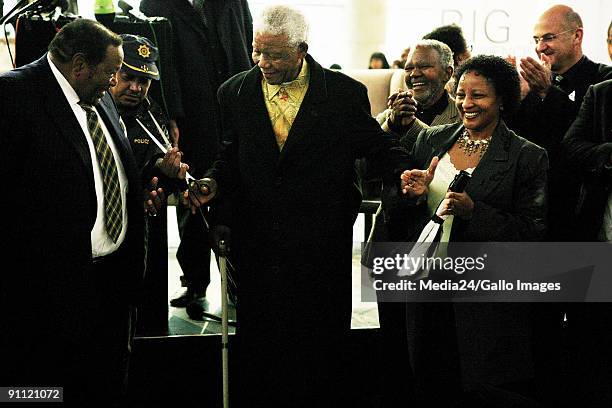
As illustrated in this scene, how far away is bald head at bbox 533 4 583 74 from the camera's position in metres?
3.54

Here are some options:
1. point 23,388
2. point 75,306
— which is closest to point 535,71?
point 75,306

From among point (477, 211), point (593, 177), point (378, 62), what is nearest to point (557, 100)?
point (593, 177)

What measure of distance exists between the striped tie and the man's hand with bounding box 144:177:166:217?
0.13 metres

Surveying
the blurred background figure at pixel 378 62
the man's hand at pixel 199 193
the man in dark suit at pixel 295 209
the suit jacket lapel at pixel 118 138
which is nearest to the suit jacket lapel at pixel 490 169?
the man in dark suit at pixel 295 209

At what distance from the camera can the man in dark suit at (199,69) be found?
13.1 feet

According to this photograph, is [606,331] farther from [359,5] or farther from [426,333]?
[359,5]

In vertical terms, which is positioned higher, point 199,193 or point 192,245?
point 199,193

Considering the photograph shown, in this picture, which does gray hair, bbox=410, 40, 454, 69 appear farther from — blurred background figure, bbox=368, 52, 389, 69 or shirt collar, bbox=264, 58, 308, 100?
blurred background figure, bbox=368, 52, 389, 69

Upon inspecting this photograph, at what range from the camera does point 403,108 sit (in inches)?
128

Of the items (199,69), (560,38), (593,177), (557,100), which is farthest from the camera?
(199,69)

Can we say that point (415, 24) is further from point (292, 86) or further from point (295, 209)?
point (295, 209)

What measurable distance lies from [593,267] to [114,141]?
80.6 inches

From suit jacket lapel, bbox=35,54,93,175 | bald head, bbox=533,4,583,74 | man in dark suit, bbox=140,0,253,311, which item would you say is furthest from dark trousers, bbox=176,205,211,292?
bald head, bbox=533,4,583,74

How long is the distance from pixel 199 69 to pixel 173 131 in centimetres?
41
